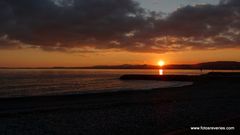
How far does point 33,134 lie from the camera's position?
A: 12.8 meters

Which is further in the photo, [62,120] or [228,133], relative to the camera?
[62,120]

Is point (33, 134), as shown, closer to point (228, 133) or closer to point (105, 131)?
point (105, 131)

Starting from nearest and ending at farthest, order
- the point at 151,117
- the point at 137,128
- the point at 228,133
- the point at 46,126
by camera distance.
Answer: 1. the point at 228,133
2. the point at 137,128
3. the point at 46,126
4. the point at 151,117

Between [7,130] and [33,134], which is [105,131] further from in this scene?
[7,130]

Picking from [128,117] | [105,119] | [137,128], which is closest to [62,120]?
[105,119]

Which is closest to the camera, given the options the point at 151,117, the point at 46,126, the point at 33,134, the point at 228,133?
the point at 228,133

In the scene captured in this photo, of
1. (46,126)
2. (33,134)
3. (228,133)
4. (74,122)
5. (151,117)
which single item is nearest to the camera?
(228,133)

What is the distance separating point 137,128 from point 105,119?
3.13 m

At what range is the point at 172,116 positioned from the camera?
17.2 metres

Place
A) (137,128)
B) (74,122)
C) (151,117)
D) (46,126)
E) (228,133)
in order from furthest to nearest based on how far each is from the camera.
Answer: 1. (151,117)
2. (74,122)
3. (46,126)
4. (137,128)
5. (228,133)

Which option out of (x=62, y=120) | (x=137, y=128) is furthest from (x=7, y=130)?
(x=137, y=128)

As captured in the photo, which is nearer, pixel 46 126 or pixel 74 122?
pixel 46 126

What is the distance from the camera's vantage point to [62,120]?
54.3ft

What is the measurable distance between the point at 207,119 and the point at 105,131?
231 inches
